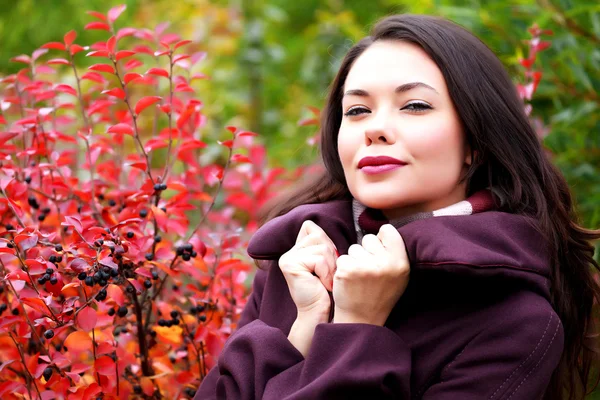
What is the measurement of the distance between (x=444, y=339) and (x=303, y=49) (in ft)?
18.9

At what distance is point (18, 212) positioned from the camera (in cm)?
191

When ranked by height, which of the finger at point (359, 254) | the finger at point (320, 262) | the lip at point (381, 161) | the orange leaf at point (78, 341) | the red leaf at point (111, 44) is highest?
the red leaf at point (111, 44)

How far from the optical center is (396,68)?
1.70 meters

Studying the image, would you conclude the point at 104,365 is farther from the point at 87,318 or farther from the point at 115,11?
the point at 115,11

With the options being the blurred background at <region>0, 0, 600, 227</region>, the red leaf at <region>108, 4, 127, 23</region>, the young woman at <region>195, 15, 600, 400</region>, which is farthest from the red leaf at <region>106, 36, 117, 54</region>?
the blurred background at <region>0, 0, 600, 227</region>

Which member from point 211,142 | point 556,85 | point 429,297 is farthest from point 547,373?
point 211,142

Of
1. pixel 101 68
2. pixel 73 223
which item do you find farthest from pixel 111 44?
pixel 73 223

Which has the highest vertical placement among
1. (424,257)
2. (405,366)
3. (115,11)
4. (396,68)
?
(115,11)

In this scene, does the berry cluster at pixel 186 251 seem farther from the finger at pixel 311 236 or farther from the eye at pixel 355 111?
the eye at pixel 355 111

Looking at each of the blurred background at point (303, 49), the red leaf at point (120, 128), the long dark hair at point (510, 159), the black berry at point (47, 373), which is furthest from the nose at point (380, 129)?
the black berry at point (47, 373)

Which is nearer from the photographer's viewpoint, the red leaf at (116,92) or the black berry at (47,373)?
the black berry at (47,373)

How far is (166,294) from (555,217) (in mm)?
1291

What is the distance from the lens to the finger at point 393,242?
1559 mm

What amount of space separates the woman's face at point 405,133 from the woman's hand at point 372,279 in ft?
0.44
